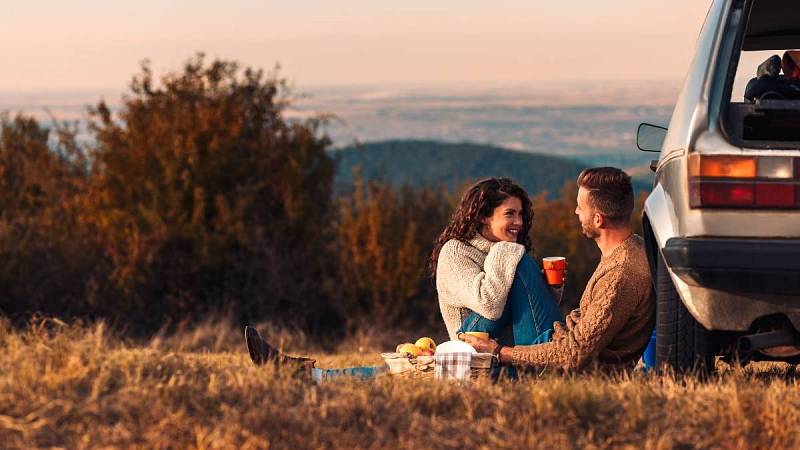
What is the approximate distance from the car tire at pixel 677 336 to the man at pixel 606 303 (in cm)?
36

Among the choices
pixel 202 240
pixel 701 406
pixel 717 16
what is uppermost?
pixel 717 16

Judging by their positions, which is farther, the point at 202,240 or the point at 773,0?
the point at 202,240

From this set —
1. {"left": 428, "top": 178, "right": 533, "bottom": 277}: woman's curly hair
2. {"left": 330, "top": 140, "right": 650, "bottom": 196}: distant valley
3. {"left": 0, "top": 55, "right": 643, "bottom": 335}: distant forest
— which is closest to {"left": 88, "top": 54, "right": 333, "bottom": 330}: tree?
{"left": 0, "top": 55, "right": 643, "bottom": 335}: distant forest

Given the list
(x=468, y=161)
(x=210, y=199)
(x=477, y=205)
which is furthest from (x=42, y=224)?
(x=468, y=161)

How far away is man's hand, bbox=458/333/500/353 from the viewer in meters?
5.50

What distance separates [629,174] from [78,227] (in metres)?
13.6

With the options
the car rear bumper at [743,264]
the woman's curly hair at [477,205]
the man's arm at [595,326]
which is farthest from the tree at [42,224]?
the car rear bumper at [743,264]

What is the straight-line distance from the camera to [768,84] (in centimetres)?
532

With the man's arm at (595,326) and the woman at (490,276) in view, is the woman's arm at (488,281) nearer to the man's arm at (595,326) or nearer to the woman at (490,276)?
the woman at (490,276)

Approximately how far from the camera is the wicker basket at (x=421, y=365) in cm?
519

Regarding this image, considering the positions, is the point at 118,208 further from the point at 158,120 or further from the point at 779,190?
the point at 779,190

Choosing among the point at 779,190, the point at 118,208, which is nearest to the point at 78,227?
the point at 118,208

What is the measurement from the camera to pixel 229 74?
730 inches

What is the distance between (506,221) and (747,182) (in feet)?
6.02
